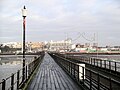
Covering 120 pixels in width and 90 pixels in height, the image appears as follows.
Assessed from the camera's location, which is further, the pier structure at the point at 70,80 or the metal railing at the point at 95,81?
the pier structure at the point at 70,80

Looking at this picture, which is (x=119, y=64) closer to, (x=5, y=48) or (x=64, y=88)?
(x=64, y=88)

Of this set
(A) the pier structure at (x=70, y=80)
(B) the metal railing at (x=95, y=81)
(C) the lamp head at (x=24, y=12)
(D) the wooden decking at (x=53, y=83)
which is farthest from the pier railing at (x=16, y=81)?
(C) the lamp head at (x=24, y=12)

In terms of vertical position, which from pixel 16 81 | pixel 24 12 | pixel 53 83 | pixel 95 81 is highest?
pixel 24 12

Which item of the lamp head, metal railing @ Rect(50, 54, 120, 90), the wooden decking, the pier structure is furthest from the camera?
the lamp head

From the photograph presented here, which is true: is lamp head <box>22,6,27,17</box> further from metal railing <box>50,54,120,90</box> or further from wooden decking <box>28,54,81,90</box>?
metal railing <box>50,54,120,90</box>

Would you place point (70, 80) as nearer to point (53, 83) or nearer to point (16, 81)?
point (53, 83)

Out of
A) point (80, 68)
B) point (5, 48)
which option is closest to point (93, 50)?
point (5, 48)

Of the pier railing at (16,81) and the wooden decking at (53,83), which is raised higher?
the pier railing at (16,81)

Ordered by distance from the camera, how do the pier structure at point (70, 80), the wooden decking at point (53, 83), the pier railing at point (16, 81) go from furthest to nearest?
the wooden decking at point (53, 83)
the pier structure at point (70, 80)
the pier railing at point (16, 81)

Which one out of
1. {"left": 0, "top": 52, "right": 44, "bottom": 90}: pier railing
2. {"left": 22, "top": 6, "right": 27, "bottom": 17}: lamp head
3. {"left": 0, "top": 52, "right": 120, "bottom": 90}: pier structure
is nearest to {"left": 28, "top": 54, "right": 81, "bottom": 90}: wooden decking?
{"left": 0, "top": 52, "right": 120, "bottom": 90}: pier structure

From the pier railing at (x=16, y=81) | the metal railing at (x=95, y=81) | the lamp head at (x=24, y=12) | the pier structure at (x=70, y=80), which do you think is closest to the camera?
the metal railing at (x=95, y=81)

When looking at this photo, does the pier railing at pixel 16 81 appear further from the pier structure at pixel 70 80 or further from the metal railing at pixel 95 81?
the metal railing at pixel 95 81

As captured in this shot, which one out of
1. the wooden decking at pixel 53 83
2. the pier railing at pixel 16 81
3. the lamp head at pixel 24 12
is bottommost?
the wooden decking at pixel 53 83

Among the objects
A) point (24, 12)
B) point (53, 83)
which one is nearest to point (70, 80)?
point (53, 83)
